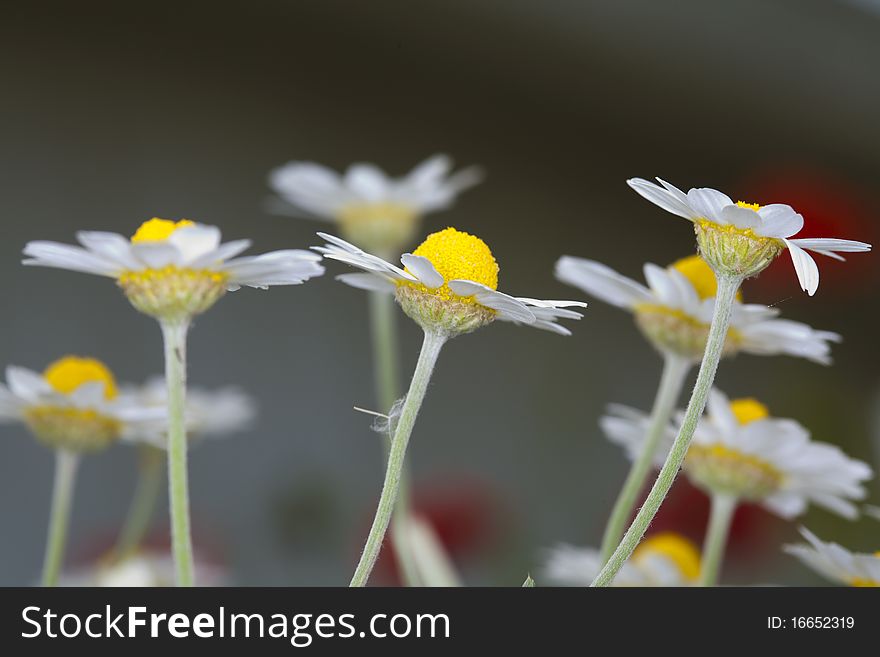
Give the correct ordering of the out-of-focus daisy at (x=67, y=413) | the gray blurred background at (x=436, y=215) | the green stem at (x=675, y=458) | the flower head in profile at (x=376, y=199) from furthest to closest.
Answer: the gray blurred background at (x=436, y=215), the flower head in profile at (x=376, y=199), the out-of-focus daisy at (x=67, y=413), the green stem at (x=675, y=458)

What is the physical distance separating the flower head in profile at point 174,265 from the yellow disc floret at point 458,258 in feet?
0.11

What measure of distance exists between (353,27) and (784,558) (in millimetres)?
798

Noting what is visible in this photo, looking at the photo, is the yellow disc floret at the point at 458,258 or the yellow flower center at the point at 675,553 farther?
the yellow flower center at the point at 675,553

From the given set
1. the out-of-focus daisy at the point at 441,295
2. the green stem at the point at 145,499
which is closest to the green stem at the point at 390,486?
the out-of-focus daisy at the point at 441,295

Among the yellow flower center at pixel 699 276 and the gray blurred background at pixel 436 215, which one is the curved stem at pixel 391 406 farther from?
the gray blurred background at pixel 436 215

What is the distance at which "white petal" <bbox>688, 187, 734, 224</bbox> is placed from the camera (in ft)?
0.85

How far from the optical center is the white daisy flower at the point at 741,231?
0.26m

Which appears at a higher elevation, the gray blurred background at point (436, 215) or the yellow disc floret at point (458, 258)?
the gray blurred background at point (436, 215)

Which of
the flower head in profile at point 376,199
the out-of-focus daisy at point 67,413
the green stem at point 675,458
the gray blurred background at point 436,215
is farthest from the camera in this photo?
the gray blurred background at point 436,215

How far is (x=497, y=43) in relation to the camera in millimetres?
1308

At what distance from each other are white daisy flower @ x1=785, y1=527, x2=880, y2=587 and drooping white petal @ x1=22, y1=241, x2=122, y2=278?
206mm

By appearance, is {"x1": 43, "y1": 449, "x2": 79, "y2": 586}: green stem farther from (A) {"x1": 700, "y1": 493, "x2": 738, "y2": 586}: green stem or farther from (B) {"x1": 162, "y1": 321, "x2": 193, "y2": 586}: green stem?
(A) {"x1": 700, "y1": 493, "x2": 738, "y2": 586}: green stem
